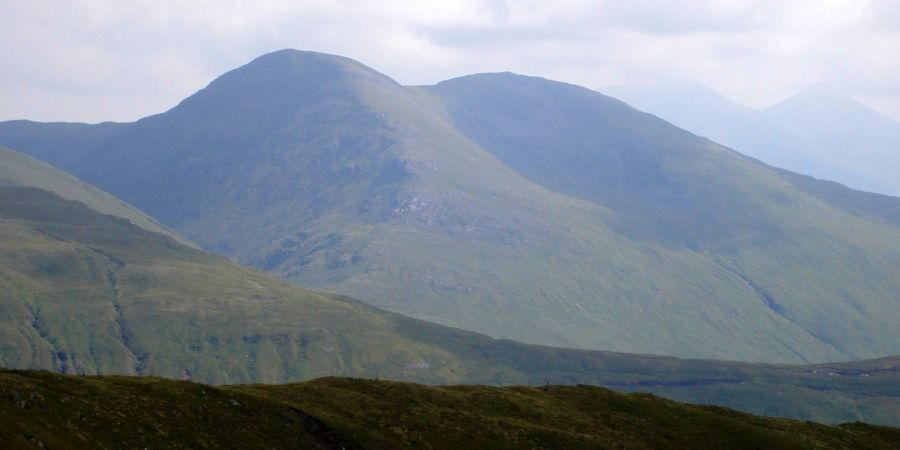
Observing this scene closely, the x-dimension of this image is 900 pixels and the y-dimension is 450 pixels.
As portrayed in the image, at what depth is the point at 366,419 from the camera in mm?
91688

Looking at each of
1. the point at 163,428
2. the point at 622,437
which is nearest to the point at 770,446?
the point at 622,437

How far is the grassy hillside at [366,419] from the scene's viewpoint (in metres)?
71.4

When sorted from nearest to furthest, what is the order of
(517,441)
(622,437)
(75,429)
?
(75,429) → (517,441) → (622,437)

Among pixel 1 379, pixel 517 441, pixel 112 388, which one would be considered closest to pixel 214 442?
pixel 112 388

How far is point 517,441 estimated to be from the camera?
306ft

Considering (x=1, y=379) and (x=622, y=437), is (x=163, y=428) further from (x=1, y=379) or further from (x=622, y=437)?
(x=622, y=437)

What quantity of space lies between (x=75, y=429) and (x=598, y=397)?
200ft

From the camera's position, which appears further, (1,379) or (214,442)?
(214,442)

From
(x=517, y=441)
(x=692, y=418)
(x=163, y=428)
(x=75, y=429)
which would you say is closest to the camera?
(x=75, y=429)

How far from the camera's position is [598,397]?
114m

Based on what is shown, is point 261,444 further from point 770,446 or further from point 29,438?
point 770,446

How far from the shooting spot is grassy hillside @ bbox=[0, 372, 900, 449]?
71400mm

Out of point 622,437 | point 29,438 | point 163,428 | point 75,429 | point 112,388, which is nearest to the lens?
Answer: point 29,438

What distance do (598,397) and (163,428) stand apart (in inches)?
2092
